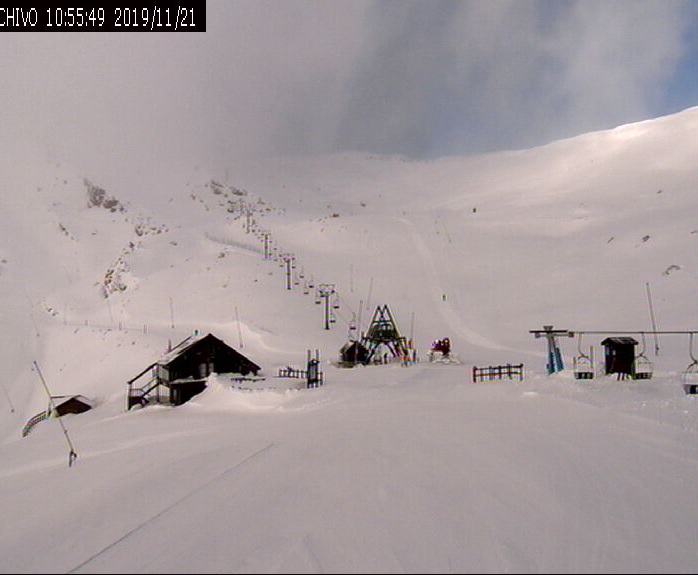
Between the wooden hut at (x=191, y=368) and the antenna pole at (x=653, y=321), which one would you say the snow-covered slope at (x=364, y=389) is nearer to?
the antenna pole at (x=653, y=321)

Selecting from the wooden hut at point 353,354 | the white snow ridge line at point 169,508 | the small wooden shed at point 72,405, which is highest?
the wooden hut at point 353,354

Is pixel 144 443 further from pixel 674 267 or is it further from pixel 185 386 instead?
pixel 674 267

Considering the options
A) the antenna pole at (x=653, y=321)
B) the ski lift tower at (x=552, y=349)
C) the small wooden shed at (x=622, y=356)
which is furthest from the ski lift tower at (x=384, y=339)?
the small wooden shed at (x=622, y=356)

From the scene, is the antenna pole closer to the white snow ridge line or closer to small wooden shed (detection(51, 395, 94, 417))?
the white snow ridge line

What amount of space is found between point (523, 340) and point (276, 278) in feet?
88.9

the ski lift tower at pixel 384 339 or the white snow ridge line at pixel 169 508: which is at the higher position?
the ski lift tower at pixel 384 339

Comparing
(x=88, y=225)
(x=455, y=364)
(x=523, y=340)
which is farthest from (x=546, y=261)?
(x=88, y=225)

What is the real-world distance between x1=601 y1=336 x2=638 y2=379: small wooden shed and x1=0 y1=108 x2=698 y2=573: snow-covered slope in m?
1.18

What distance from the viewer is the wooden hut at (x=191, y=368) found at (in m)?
26.9

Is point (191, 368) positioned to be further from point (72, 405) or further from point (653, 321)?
point (653, 321)

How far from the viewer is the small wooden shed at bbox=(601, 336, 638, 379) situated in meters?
19.4

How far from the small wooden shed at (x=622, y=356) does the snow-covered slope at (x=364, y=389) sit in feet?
3.86

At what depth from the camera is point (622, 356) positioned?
19.5m

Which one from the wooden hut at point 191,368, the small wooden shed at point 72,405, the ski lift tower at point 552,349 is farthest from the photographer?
the small wooden shed at point 72,405
